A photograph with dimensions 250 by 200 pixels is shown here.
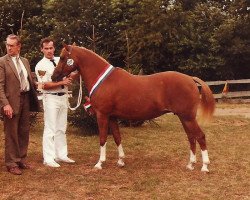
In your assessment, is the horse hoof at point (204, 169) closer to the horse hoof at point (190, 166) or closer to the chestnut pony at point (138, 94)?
the chestnut pony at point (138, 94)

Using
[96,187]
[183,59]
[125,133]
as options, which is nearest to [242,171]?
[96,187]

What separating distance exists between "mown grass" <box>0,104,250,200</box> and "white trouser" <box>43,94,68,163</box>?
1.11ft

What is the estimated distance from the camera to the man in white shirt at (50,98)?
715cm

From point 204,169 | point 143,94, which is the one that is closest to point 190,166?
point 204,169

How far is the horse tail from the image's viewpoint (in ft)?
22.9

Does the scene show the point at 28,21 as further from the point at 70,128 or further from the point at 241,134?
the point at 241,134

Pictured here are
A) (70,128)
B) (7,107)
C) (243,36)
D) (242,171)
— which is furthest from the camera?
(243,36)

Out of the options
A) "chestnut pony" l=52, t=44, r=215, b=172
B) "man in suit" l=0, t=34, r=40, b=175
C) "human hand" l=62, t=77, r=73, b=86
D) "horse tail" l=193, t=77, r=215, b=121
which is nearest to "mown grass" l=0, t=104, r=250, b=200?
"man in suit" l=0, t=34, r=40, b=175

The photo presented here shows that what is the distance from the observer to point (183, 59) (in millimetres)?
24703

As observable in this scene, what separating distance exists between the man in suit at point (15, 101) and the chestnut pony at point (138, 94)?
553 millimetres

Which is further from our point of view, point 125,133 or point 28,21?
point 28,21

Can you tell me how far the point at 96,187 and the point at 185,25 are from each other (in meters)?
20.0

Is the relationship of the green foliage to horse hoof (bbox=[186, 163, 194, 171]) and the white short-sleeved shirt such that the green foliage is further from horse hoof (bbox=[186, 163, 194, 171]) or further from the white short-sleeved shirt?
horse hoof (bbox=[186, 163, 194, 171])

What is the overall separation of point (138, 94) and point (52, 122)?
1602 mm
